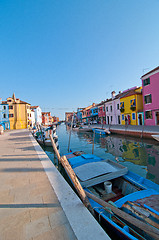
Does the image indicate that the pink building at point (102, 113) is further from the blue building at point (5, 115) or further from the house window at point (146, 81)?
the blue building at point (5, 115)

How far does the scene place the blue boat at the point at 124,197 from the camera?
101 inches

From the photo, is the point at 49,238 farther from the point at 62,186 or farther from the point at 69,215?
the point at 62,186

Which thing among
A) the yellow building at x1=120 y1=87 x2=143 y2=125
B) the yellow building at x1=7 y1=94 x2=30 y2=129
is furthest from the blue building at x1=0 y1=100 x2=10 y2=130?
the yellow building at x1=120 y1=87 x2=143 y2=125

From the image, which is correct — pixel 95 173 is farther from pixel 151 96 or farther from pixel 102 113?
pixel 102 113

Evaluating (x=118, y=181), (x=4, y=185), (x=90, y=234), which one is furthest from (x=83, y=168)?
(x=90, y=234)

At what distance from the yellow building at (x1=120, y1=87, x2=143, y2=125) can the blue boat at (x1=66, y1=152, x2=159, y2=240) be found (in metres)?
19.7

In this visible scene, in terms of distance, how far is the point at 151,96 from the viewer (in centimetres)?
1920

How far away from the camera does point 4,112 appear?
37.6 metres

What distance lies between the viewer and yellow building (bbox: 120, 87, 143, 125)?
22.6 m

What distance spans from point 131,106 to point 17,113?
34.1 metres

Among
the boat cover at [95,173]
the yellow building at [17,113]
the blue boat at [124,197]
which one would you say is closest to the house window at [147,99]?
the blue boat at [124,197]

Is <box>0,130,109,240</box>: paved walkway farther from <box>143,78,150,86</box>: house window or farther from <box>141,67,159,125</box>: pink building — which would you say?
<box>143,78,150,86</box>: house window

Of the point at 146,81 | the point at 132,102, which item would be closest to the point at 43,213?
the point at 146,81

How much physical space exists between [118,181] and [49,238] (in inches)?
156
